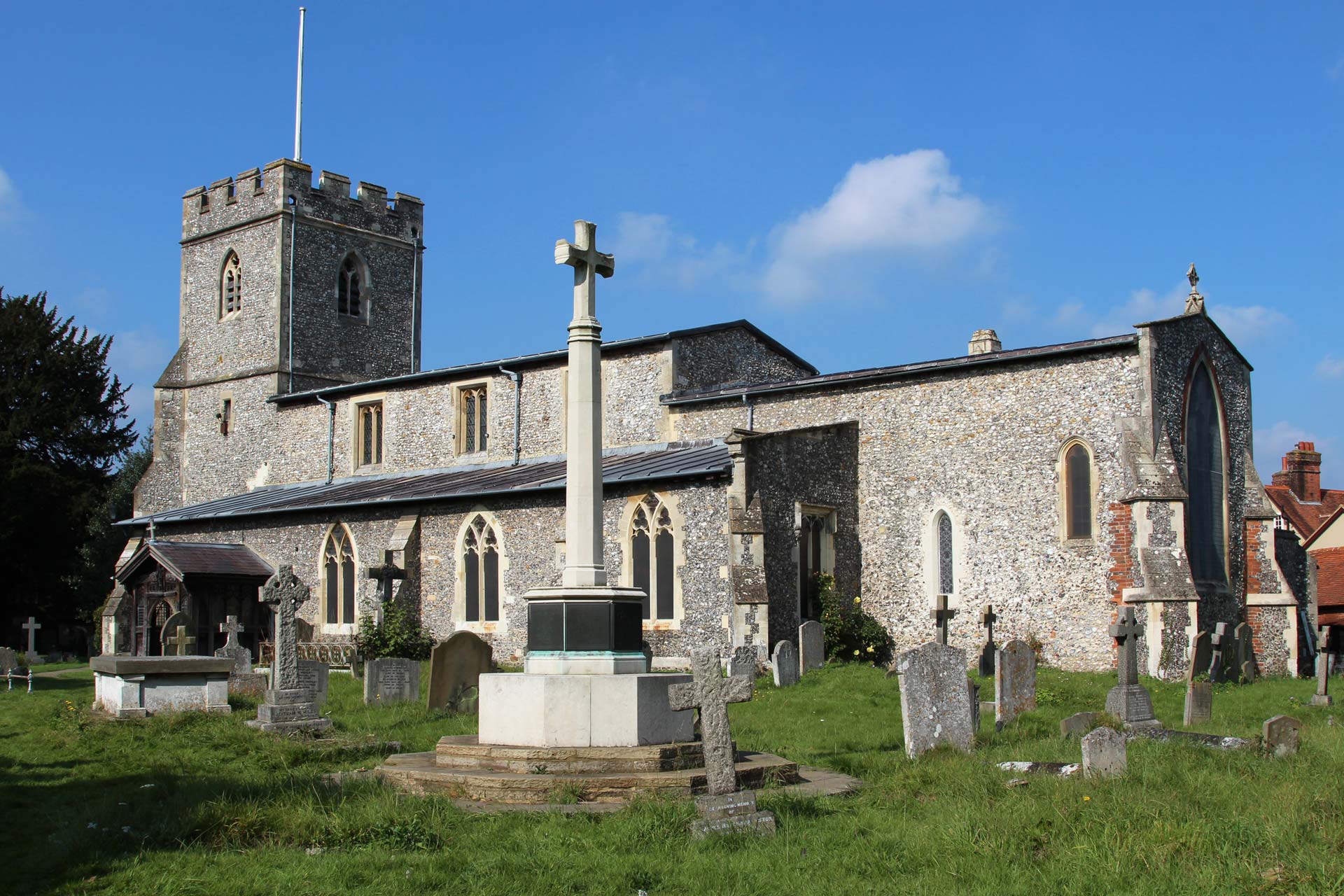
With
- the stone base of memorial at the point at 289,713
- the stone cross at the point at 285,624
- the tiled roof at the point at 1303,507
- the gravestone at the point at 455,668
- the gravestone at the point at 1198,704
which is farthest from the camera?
the tiled roof at the point at 1303,507

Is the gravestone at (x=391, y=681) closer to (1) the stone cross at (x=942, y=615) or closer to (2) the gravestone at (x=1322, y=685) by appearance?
(1) the stone cross at (x=942, y=615)

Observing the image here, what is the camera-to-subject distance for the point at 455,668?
17.7 metres

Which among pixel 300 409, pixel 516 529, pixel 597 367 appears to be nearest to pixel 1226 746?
pixel 597 367

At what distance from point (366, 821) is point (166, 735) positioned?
7.01m

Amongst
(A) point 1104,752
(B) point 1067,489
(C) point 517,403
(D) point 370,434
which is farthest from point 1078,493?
(D) point 370,434

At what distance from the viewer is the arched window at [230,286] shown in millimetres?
38312

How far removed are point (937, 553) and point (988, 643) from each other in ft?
8.67

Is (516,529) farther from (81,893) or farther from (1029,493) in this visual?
(81,893)

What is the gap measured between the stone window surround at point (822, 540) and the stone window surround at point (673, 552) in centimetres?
201

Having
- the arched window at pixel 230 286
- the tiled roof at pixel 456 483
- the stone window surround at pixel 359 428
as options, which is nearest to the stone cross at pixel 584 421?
the tiled roof at pixel 456 483

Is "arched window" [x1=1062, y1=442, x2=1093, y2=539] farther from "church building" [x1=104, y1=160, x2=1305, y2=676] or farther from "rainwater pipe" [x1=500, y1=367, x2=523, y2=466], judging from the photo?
"rainwater pipe" [x1=500, y1=367, x2=523, y2=466]

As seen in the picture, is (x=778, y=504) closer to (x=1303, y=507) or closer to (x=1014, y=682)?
(x=1014, y=682)

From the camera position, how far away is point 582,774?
9938 millimetres

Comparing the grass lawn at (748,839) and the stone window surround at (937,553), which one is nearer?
the grass lawn at (748,839)
